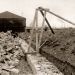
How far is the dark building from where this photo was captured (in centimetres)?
1845

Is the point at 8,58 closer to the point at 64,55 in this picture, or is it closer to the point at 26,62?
the point at 26,62

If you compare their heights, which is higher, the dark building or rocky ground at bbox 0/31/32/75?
the dark building

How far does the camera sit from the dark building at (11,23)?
18453mm

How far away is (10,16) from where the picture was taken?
19.4m

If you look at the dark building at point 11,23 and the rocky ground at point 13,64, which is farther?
the dark building at point 11,23

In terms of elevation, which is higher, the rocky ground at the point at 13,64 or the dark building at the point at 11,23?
the dark building at the point at 11,23

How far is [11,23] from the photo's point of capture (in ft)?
61.5

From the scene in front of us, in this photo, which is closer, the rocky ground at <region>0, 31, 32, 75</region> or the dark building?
the rocky ground at <region>0, 31, 32, 75</region>

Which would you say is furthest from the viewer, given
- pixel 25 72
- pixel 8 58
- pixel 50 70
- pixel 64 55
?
pixel 8 58

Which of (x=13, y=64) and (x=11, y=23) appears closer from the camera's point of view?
(x=13, y=64)

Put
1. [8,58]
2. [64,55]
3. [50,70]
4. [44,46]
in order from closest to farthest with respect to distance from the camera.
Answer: [50,70], [64,55], [8,58], [44,46]

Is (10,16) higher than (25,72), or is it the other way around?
(10,16)

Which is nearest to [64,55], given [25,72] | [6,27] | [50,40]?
[25,72]

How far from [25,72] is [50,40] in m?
2.51
